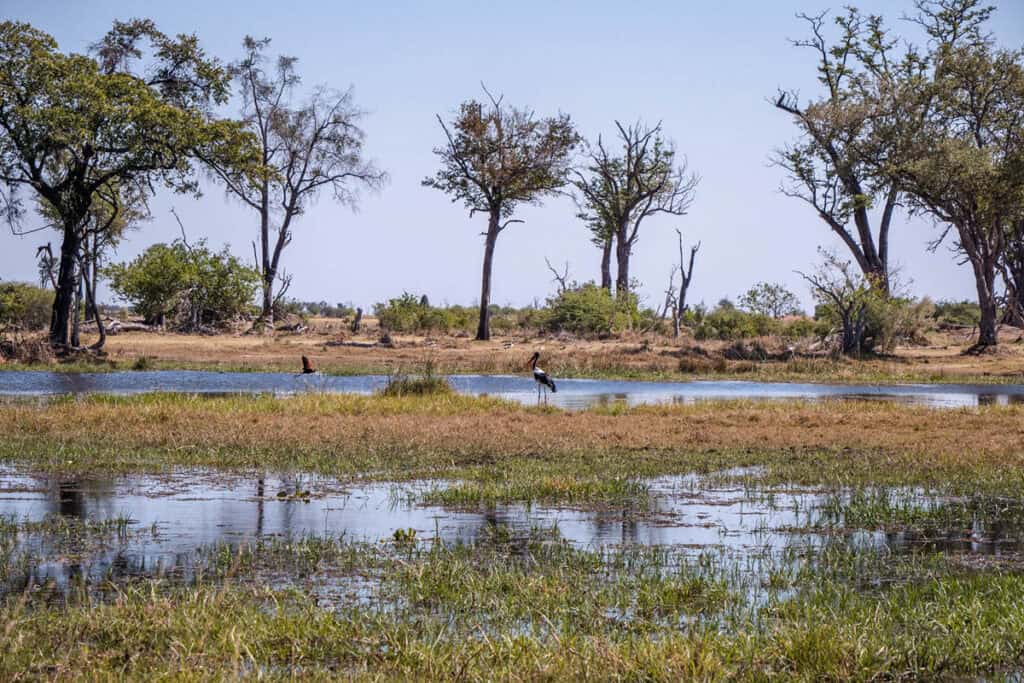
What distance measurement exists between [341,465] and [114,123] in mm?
25632

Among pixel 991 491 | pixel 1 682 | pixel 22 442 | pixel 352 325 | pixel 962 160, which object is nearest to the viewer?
pixel 1 682

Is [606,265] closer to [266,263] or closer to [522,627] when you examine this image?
[266,263]

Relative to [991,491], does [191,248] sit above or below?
above

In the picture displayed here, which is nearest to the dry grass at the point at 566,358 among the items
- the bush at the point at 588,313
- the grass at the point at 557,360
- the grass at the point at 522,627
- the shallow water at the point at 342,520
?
the grass at the point at 557,360

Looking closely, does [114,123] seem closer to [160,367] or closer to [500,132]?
[160,367]

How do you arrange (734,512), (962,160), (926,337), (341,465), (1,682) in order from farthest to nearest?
1. (926,337)
2. (962,160)
3. (341,465)
4. (734,512)
5. (1,682)

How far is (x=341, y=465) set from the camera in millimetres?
15172

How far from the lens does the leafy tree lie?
49.8 metres

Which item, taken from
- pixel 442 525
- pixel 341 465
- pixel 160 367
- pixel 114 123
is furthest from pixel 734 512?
pixel 114 123

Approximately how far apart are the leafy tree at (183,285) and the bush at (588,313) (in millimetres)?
14587

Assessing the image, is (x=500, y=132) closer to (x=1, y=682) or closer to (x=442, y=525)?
(x=442, y=525)

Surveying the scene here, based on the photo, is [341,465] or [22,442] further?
[22,442]

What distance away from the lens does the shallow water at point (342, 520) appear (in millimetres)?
9719

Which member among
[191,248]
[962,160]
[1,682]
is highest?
[962,160]
